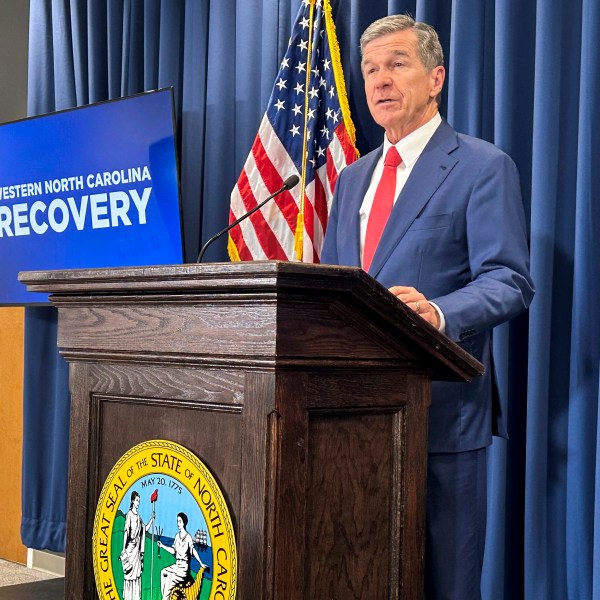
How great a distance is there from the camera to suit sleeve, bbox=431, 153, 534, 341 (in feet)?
5.62

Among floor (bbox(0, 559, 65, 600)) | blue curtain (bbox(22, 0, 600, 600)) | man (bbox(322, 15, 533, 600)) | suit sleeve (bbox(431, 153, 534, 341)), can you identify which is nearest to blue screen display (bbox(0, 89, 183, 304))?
blue curtain (bbox(22, 0, 600, 600))

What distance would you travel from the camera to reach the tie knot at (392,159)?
7.18ft

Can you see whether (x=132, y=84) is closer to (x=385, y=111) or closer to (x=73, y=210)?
(x=73, y=210)

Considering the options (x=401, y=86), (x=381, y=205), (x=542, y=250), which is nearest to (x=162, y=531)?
(x=381, y=205)

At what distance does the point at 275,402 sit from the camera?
1262mm

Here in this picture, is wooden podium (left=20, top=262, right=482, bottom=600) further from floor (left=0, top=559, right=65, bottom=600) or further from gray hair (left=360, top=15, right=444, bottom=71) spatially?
floor (left=0, top=559, right=65, bottom=600)

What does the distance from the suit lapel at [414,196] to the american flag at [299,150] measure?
1.28m

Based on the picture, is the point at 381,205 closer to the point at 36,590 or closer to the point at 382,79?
the point at 382,79

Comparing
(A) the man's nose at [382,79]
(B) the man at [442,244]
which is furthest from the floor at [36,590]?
(A) the man's nose at [382,79]

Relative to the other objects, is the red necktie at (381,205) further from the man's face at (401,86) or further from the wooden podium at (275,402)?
the wooden podium at (275,402)

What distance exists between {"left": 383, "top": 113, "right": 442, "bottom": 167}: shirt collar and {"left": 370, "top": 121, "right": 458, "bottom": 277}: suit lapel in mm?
133

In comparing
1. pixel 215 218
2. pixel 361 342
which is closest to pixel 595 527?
pixel 361 342

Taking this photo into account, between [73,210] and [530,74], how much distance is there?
6.98 ft

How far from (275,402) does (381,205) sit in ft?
3.12
